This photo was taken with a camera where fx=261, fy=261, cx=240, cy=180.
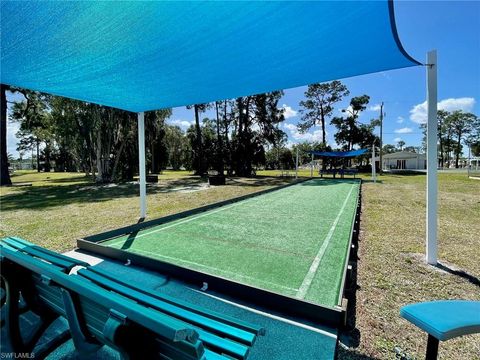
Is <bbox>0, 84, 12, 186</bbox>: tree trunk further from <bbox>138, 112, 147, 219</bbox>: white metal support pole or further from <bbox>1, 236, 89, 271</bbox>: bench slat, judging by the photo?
<bbox>1, 236, 89, 271</bbox>: bench slat

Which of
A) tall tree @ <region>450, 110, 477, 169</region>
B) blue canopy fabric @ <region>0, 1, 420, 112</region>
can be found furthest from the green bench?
tall tree @ <region>450, 110, 477, 169</region>

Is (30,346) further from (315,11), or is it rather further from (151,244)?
(315,11)

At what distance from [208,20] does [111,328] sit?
2.39 meters

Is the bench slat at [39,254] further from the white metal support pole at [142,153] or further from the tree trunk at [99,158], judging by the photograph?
the tree trunk at [99,158]

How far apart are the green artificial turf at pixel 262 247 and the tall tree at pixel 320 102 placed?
96.2 ft

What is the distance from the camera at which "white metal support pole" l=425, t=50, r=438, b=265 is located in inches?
133

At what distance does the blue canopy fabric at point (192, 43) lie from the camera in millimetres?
2133

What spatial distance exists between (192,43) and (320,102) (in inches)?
1329

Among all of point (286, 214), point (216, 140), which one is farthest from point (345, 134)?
point (286, 214)

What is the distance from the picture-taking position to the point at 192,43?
9.03 ft

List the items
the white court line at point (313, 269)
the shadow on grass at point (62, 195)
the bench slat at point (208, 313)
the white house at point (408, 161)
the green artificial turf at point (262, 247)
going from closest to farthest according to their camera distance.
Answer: the bench slat at point (208, 313), the white court line at point (313, 269), the green artificial turf at point (262, 247), the shadow on grass at point (62, 195), the white house at point (408, 161)

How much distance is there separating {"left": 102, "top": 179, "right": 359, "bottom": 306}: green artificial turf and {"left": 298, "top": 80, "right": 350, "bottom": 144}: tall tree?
29315mm

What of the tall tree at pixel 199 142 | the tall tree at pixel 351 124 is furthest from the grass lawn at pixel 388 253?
the tall tree at pixel 351 124

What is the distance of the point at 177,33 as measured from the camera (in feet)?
8.34
